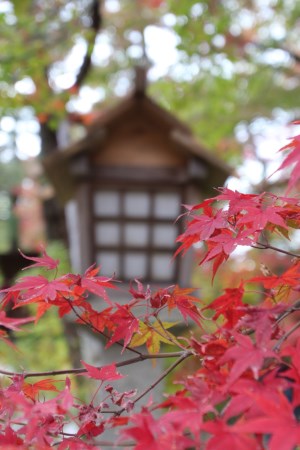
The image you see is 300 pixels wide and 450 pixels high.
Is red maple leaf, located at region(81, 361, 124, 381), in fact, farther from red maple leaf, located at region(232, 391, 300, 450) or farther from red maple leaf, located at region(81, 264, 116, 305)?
red maple leaf, located at region(232, 391, 300, 450)

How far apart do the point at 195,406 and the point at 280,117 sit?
5.74 m

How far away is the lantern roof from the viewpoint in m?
2.57

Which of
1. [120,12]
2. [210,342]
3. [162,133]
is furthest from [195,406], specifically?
[120,12]

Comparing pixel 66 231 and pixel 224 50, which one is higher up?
pixel 224 50

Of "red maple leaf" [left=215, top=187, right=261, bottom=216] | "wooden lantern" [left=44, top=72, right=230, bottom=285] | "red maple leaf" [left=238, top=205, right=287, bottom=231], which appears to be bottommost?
"wooden lantern" [left=44, top=72, right=230, bottom=285]

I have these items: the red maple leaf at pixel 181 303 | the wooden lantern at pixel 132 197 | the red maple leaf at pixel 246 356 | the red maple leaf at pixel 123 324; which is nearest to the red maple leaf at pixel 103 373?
the red maple leaf at pixel 123 324

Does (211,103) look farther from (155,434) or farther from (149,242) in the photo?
(155,434)

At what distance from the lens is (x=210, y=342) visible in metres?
0.90

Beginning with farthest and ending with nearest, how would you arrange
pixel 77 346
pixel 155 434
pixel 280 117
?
pixel 280 117
pixel 77 346
pixel 155 434

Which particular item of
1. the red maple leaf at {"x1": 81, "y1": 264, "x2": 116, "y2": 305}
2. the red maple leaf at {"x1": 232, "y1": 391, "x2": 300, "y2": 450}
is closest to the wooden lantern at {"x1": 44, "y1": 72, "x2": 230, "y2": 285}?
the red maple leaf at {"x1": 81, "y1": 264, "x2": 116, "y2": 305}

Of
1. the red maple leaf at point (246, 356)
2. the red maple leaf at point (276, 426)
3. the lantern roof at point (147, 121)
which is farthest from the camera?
the lantern roof at point (147, 121)

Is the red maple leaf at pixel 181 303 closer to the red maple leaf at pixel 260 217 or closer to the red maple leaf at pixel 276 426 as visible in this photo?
the red maple leaf at pixel 260 217

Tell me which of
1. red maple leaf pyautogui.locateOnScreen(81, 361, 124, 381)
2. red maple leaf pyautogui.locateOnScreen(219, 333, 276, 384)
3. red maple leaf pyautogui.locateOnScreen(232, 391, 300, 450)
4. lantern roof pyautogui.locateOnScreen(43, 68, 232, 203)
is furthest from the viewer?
lantern roof pyautogui.locateOnScreen(43, 68, 232, 203)

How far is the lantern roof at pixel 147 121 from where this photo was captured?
8.43 feet
